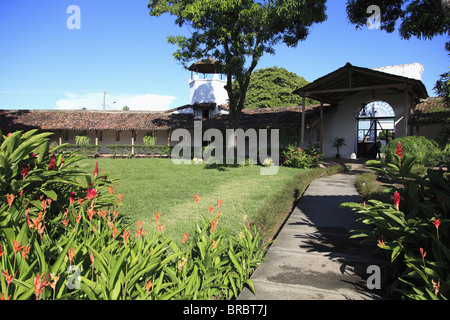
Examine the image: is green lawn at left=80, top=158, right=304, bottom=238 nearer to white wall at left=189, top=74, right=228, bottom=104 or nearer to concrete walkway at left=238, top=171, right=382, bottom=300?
concrete walkway at left=238, top=171, right=382, bottom=300

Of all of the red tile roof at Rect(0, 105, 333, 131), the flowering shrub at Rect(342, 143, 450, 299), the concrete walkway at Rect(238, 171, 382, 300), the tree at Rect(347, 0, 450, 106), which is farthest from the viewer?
the red tile roof at Rect(0, 105, 333, 131)

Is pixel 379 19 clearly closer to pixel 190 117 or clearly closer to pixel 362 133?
pixel 362 133

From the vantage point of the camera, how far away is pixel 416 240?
295 centimetres

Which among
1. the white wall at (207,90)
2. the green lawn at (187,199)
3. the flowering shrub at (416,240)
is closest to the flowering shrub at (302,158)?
the green lawn at (187,199)

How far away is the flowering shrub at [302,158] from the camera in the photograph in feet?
47.8

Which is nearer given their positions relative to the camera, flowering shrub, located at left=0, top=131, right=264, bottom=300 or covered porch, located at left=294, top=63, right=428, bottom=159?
flowering shrub, located at left=0, top=131, right=264, bottom=300

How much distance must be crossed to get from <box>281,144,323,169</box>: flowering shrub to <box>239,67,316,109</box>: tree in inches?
830

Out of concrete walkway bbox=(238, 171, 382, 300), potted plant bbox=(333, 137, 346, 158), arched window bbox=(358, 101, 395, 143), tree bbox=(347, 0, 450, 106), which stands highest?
tree bbox=(347, 0, 450, 106)

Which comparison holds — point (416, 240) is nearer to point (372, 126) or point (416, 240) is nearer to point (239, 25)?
point (239, 25)

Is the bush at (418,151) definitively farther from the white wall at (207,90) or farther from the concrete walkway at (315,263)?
the white wall at (207,90)

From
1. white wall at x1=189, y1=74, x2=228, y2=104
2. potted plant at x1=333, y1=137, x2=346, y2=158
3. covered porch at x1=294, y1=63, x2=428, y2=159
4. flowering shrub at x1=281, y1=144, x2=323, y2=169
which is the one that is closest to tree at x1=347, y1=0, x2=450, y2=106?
covered porch at x1=294, y1=63, x2=428, y2=159

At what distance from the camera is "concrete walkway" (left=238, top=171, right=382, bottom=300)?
2.86m

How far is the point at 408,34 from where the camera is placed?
1056 cm

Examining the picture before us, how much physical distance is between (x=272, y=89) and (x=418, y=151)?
90.2 feet
